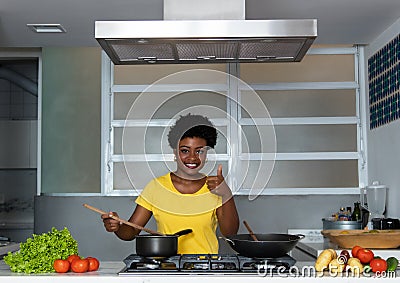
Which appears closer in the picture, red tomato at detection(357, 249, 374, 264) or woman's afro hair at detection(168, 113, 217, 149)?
red tomato at detection(357, 249, 374, 264)

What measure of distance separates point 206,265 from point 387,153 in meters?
2.28

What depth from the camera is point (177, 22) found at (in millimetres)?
2539

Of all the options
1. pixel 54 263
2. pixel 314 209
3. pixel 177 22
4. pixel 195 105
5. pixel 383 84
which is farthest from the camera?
pixel 314 209

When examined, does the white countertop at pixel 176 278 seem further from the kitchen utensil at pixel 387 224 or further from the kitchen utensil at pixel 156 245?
the kitchen utensil at pixel 387 224

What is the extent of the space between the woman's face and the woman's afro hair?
0.03 meters

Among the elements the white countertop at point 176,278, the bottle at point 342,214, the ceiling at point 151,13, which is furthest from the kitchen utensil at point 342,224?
the white countertop at point 176,278

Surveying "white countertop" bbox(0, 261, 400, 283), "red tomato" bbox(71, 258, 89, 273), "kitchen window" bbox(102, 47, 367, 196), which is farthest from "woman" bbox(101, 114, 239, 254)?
"kitchen window" bbox(102, 47, 367, 196)

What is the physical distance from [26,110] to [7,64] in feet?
1.68

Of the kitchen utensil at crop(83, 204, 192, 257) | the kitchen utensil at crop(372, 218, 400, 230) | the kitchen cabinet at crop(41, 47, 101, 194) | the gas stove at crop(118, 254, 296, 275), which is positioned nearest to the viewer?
the gas stove at crop(118, 254, 296, 275)

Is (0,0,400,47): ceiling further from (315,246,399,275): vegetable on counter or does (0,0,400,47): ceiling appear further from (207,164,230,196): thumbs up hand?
(315,246,399,275): vegetable on counter

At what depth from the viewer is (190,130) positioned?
2840 mm

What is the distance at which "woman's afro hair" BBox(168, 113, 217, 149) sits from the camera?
9.20 ft

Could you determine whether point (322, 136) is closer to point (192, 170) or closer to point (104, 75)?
point (104, 75)

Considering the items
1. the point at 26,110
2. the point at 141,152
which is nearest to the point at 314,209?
the point at 141,152
